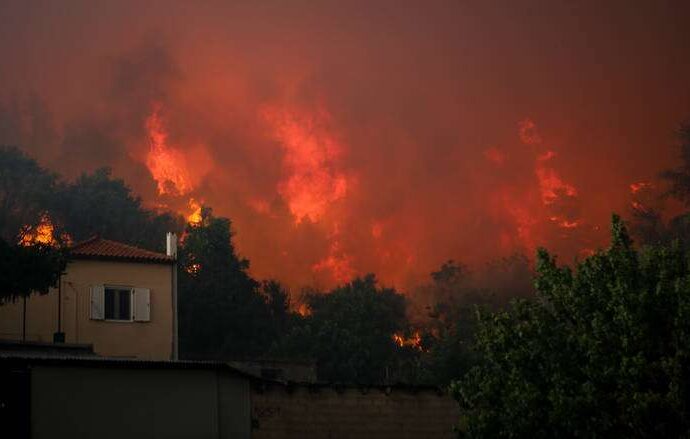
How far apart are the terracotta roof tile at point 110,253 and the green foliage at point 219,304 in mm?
19248

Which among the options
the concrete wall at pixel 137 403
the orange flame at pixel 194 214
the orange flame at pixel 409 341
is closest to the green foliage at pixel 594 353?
the concrete wall at pixel 137 403

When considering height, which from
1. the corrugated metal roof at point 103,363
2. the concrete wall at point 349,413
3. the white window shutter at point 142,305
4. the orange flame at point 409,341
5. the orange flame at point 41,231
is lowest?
the concrete wall at point 349,413

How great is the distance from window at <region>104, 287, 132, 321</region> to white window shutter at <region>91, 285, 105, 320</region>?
21cm

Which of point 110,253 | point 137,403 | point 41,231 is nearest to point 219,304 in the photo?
point 41,231

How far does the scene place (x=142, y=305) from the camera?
53625mm

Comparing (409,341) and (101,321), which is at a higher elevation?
(101,321)

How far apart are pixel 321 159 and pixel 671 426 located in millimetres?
108766

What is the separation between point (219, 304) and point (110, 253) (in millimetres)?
26735

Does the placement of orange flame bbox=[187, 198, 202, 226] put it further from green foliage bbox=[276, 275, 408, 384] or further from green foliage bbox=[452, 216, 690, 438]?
green foliage bbox=[452, 216, 690, 438]

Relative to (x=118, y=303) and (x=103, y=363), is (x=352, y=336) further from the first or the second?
(x=103, y=363)

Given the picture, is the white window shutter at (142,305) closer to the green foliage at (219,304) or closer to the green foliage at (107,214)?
the green foliage at (219,304)

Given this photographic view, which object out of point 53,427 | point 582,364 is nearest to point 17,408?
point 53,427

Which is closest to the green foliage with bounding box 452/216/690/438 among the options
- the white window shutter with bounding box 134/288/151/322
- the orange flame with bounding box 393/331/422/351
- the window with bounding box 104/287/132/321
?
the white window shutter with bounding box 134/288/151/322

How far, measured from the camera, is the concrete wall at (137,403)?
31938 mm
